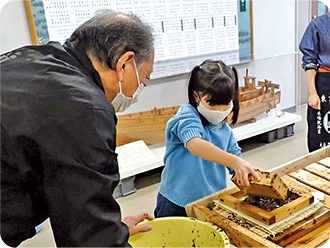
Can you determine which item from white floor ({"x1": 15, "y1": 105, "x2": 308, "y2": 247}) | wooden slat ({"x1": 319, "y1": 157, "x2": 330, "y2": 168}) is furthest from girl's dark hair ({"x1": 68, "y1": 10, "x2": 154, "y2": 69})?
white floor ({"x1": 15, "y1": 105, "x2": 308, "y2": 247})

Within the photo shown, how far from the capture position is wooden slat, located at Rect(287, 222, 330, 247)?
3.03 ft

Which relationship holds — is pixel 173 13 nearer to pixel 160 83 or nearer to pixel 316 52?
pixel 160 83

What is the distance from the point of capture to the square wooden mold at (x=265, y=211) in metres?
0.96

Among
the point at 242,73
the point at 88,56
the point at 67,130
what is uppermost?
the point at 88,56

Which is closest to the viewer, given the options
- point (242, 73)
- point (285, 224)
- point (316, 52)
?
point (285, 224)

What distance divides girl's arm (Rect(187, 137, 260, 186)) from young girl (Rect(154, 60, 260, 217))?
40mm

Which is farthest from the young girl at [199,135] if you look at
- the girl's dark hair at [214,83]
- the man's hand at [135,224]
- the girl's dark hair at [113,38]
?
the girl's dark hair at [113,38]

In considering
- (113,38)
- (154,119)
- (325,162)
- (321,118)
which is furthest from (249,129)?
(113,38)

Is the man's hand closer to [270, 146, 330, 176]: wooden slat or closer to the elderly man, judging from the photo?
the elderly man

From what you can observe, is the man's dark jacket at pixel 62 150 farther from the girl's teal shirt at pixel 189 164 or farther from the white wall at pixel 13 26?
the white wall at pixel 13 26

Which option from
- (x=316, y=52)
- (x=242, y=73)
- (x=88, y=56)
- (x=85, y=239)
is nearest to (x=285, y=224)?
(x=85, y=239)

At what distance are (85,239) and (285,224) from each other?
55cm

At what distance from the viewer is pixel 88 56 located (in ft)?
2.77

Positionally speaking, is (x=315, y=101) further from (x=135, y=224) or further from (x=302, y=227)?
(x=135, y=224)
